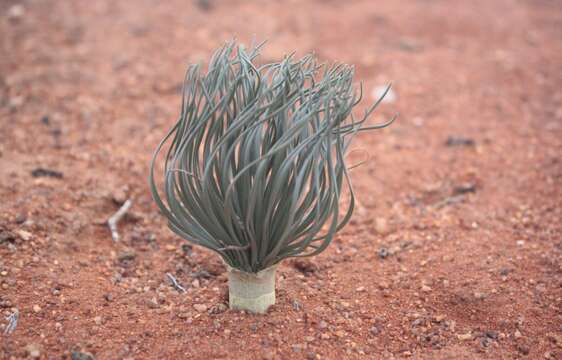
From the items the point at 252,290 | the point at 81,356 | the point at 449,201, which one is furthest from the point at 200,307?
the point at 449,201

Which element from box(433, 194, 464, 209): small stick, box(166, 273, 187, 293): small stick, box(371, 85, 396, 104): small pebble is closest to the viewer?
box(166, 273, 187, 293): small stick

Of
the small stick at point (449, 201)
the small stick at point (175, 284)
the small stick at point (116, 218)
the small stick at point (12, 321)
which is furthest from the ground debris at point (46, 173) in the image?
the small stick at point (449, 201)

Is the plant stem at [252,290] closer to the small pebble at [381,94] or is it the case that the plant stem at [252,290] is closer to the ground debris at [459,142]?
the ground debris at [459,142]

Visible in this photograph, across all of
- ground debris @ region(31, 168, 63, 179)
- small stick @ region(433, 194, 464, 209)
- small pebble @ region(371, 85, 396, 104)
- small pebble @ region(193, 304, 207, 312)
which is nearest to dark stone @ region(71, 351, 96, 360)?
small pebble @ region(193, 304, 207, 312)

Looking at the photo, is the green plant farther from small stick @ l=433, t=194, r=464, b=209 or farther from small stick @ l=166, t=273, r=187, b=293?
small stick @ l=433, t=194, r=464, b=209

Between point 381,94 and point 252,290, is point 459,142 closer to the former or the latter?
point 381,94

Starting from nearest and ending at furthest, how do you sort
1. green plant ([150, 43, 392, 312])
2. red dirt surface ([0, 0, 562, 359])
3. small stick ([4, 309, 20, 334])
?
green plant ([150, 43, 392, 312])
small stick ([4, 309, 20, 334])
red dirt surface ([0, 0, 562, 359])
